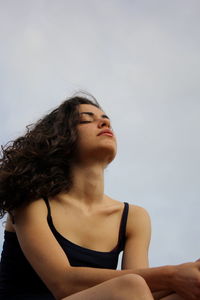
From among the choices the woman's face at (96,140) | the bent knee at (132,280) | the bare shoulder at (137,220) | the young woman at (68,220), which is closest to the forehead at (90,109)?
the young woman at (68,220)

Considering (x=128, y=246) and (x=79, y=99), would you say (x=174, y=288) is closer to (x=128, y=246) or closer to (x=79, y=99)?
(x=128, y=246)

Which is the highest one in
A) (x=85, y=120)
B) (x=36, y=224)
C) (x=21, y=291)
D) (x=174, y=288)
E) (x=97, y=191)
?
Answer: (x=85, y=120)

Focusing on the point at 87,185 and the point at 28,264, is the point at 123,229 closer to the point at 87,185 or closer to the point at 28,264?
the point at 87,185

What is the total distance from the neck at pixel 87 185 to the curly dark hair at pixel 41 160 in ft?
0.22

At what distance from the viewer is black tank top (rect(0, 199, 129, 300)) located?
3438 millimetres

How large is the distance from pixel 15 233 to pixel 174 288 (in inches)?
60.5

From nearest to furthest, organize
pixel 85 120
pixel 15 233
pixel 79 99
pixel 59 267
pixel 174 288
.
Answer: pixel 174 288 < pixel 59 267 < pixel 15 233 < pixel 85 120 < pixel 79 99

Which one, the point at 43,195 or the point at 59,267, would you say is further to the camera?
the point at 43,195

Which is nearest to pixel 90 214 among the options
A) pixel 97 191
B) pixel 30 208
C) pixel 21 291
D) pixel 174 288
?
pixel 97 191

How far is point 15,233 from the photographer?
3758 millimetres

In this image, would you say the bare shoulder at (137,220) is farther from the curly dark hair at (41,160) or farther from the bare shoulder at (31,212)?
the bare shoulder at (31,212)

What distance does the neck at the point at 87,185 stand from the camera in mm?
4098

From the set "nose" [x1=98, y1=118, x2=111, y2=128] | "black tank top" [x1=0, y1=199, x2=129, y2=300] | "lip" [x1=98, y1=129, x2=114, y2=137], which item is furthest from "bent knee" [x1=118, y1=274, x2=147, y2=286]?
"nose" [x1=98, y1=118, x2=111, y2=128]

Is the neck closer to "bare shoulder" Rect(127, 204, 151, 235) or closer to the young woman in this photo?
the young woman
